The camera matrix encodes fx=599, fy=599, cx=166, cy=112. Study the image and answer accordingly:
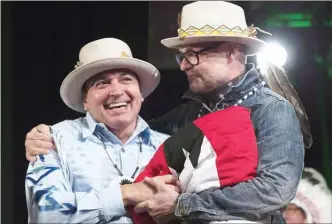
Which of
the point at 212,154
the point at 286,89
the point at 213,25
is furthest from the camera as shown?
the point at 286,89

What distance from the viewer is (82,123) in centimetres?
134

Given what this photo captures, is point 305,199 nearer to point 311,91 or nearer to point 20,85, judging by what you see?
point 311,91

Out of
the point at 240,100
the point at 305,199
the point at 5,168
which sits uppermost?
the point at 240,100

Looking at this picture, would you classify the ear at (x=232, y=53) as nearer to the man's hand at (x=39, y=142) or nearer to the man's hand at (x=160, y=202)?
the man's hand at (x=160, y=202)

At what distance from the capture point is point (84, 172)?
1.28 meters

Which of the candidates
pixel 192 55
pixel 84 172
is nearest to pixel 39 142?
pixel 84 172

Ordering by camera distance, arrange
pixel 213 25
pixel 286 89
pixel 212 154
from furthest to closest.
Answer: pixel 286 89, pixel 213 25, pixel 212 154

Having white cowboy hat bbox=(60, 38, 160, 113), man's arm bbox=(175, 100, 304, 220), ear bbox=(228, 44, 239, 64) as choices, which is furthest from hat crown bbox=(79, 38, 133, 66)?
man's arm bbox=(175, 100, 304, 220)

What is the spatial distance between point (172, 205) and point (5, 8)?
30.4 inches

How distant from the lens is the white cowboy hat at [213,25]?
4.10ft

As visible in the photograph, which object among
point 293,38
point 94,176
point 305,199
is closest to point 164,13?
point 293,38

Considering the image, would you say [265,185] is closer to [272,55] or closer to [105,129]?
[105,129]

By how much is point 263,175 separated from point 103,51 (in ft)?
1.47

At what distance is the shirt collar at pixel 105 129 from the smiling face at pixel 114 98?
0.04ft
